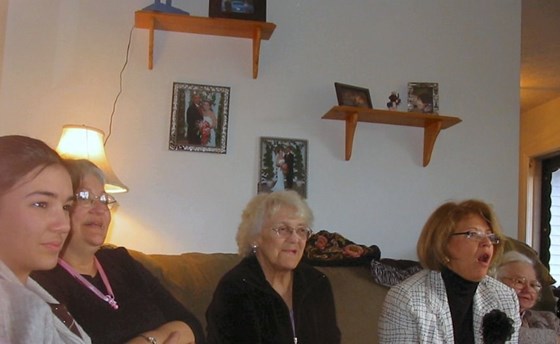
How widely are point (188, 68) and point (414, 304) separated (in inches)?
70.1

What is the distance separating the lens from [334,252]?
2867 mm

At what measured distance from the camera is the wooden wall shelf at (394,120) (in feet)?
10.6

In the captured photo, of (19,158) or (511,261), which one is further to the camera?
(511,261)

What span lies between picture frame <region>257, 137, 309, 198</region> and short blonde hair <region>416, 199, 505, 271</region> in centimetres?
113

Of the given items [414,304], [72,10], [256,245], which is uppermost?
[72,10]

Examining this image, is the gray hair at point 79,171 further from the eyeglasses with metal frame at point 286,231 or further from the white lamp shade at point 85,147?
the white lamp shade at point 85,147

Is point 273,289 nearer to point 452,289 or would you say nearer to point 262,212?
point 262,212

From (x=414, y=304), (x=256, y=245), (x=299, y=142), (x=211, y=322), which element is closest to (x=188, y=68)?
(x=299, y=142)

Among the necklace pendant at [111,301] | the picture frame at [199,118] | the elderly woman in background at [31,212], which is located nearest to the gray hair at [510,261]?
the picture frame at [199,118]

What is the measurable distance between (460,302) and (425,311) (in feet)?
0.57

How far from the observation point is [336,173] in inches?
132

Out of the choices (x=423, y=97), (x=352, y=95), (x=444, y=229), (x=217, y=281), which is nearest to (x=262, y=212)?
(x=217, y=281)

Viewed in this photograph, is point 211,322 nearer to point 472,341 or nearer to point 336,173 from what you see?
point 472,341

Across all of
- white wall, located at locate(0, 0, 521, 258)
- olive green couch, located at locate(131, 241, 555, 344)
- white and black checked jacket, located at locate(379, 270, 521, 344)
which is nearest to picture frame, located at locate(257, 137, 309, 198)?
white wall, located at locate(0, 0, 521, 258)
